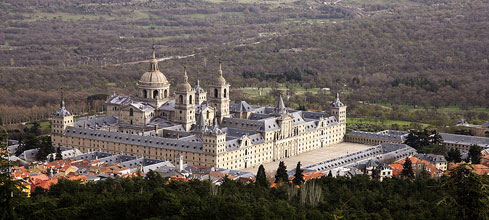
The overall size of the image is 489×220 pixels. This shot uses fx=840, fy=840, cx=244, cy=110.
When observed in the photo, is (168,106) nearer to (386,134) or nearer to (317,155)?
(317,155)

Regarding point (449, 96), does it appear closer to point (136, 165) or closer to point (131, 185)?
point (136, 165)

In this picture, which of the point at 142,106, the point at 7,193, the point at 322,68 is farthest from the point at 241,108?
the point at 322,68

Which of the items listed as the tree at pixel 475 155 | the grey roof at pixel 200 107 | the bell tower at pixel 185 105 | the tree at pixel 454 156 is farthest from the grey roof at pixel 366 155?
the bell tower at pixel 185 105

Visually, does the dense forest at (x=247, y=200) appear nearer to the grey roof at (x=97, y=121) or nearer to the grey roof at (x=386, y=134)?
the grey roof at (x=97, y=121)

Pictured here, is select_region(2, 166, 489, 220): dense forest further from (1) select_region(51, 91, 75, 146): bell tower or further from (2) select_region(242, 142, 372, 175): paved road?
(1) select_region(51, 91, 75, 146): bell tower

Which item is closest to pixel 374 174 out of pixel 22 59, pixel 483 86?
pixel 483 86

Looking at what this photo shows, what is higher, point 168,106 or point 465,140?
point 168,106

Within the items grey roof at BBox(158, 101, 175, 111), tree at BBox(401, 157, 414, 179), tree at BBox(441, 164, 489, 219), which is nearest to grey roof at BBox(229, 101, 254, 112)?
grey roof at BBox(158, 101, 175, 111)
